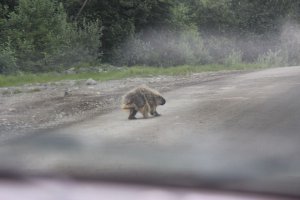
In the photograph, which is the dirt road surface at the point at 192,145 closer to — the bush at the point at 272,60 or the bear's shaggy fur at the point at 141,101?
the bear's shaggy fur at the point at 141,101

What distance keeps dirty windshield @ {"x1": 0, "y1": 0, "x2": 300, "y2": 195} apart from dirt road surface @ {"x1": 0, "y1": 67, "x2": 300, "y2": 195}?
0.01 meters

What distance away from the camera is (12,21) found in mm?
20828

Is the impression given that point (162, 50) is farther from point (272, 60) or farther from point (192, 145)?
point (192, 145)

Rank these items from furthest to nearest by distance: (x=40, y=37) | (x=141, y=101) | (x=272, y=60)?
(x=272, y=60), (x=40, y=37), (x=141, y=101)

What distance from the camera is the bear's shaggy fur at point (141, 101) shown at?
688 cm

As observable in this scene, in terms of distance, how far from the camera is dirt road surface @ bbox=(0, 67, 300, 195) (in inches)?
139

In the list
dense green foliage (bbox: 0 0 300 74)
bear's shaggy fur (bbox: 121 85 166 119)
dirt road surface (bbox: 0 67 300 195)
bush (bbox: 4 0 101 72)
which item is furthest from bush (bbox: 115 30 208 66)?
bear's shaggy fur (bbox: 121 85 166 119)

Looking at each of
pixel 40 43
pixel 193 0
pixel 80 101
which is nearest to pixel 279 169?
pixel 80 101

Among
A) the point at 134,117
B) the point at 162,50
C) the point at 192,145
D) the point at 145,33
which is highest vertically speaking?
the point at 145,33

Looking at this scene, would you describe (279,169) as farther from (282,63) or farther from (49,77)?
(282,63)

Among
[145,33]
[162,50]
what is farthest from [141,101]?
[145,33]

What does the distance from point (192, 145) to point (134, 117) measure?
2.25 m

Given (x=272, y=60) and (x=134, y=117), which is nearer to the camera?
(x=134, y=117)

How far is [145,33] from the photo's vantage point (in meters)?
27.2
